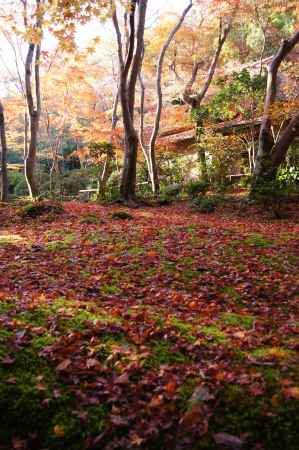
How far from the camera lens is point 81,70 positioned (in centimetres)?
1772

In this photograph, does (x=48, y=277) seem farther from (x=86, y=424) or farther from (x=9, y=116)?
(x=9, y=116)

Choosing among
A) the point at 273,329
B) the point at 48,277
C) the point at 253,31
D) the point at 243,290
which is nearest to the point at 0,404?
the point at 273,329

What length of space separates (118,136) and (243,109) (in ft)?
19.3

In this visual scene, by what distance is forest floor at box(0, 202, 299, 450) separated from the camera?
2.09m

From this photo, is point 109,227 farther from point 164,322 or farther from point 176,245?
point 164,322

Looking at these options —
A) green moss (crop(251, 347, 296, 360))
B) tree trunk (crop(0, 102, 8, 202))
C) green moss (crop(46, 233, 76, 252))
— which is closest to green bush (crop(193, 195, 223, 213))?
green moss (crop(46, 233, 76, 252))

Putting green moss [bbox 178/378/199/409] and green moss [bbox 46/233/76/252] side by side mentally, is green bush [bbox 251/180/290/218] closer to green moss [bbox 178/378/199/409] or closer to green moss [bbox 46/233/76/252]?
green moss [bbox 46/233/76/252]

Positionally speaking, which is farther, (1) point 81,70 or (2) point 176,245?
(1) point 81,70

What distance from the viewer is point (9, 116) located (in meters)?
20.0

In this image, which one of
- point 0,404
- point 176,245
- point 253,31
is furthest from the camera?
point 253,31

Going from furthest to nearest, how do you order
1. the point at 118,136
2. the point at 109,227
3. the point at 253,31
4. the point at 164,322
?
1. the point at 253,31
2. the point at 118,136
3. the point at 109,227
4. the point at 164,322

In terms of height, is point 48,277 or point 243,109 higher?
point 243,109

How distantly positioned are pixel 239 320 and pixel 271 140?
9890mm

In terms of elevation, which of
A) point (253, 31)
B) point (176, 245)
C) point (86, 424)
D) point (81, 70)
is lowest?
point (86, 424)
